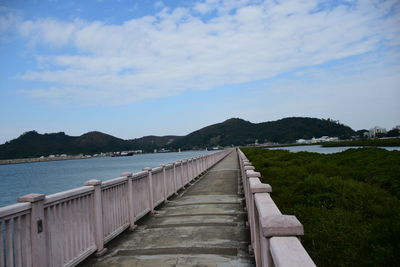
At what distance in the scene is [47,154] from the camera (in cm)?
18912

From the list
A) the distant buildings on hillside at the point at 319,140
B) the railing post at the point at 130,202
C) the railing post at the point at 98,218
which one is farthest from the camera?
the distant buildings on hillside at the point at 319,140

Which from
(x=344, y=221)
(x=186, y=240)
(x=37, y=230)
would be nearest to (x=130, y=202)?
(x=186, y=240)

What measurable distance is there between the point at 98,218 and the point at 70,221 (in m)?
0.89

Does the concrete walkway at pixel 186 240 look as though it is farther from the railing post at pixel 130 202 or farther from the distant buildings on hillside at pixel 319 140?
the distant buildings on hillside at pixel 319 140

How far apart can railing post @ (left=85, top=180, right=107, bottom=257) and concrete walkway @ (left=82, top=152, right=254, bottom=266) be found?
0.62 feet

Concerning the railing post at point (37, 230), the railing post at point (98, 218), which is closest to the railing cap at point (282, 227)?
the railing post at point (37, 230)

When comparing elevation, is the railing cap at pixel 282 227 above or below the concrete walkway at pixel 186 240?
above

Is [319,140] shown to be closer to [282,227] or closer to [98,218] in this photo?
[98,218]

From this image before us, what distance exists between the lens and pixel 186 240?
21.0ft

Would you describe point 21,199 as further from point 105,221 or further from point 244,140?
point 244,140

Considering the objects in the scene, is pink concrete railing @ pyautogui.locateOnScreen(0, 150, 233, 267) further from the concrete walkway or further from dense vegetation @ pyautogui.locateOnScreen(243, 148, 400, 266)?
dense vegetation @ pyautogui.locateOnScreen(243, 148, 400, 266)

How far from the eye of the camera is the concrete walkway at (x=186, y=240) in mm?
5324

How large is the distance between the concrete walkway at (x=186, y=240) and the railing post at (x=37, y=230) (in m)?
1.28

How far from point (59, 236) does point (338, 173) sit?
16098mm
